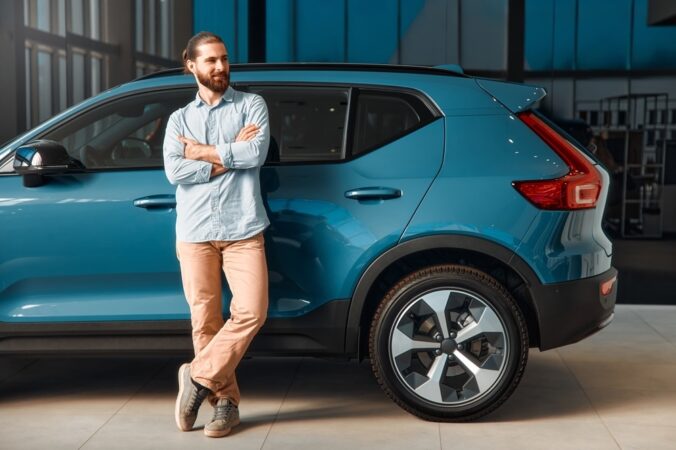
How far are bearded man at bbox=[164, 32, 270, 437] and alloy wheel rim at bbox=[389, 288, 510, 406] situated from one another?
0.67 metres

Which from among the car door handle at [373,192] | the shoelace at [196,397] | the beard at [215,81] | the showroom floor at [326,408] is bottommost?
the showroom floor at [326,408]

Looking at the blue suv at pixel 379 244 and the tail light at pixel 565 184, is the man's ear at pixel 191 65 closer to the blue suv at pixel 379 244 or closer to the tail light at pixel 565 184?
the blue suv at pixel 379 244

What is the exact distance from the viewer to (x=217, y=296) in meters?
4.61

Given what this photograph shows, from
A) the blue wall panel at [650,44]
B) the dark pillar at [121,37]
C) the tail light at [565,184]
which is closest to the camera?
the tail light at [565,184]

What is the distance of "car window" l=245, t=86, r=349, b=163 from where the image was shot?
4.77 metres

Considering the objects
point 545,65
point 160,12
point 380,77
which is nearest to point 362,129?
point 380,77

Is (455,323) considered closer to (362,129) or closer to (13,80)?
(362,129)

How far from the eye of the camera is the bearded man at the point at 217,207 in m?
4.45

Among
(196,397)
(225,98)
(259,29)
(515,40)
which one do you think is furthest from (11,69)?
(196,397)

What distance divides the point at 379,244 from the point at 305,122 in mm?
682

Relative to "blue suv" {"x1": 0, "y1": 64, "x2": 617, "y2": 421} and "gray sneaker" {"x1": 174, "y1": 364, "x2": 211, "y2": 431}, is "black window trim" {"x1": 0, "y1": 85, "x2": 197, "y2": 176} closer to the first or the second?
"blue suv" {"x1": 0, "y1": 64, "x2": 617, "y2": 421}

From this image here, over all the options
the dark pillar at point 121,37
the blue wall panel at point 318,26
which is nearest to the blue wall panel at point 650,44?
the blue wall panel at point 318,26

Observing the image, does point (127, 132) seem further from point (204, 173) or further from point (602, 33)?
point (602, 33)

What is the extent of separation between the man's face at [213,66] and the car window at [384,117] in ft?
2.18
